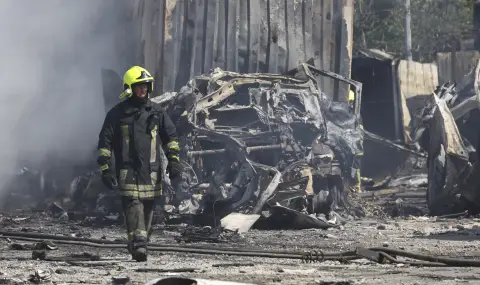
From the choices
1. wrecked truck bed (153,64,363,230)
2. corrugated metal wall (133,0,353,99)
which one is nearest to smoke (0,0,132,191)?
corrugated metal wall (133,0,353,99)

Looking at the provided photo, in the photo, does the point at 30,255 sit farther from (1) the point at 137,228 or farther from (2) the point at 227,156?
(2) the point at 227,156

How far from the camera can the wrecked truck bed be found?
12.5 m

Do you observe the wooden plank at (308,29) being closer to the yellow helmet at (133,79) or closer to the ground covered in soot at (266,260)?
the ground covered in soot at (266,260)

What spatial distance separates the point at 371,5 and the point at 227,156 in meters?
20.7

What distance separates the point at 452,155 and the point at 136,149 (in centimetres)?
634

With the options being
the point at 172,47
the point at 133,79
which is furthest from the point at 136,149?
the point at 172,47

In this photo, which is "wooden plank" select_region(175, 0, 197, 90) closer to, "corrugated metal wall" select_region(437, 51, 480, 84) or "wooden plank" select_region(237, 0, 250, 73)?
"wooden plank" select_region(237, 0, 250, 73)

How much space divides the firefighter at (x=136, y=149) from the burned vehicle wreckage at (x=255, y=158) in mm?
2998

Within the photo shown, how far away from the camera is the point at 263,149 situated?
13336 mm

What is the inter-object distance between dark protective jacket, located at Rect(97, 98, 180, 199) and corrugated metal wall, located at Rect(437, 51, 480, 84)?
20036 millimetres

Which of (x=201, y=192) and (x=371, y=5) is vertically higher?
(x=371, y=5)

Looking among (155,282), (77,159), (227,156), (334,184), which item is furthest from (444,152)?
(155,282)

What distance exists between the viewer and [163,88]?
52.7ft

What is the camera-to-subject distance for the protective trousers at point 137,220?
834 centimetres
